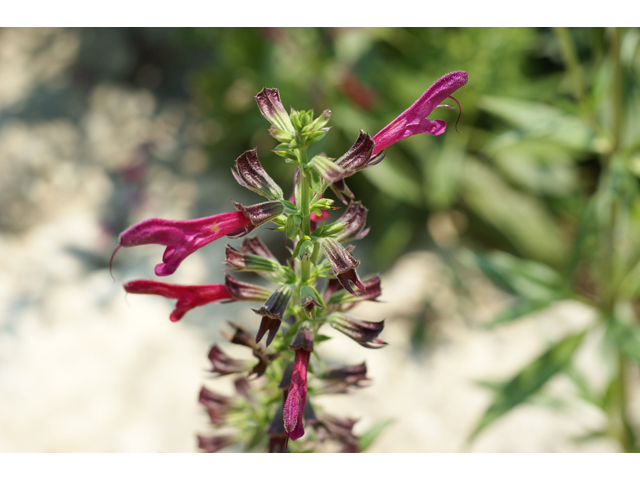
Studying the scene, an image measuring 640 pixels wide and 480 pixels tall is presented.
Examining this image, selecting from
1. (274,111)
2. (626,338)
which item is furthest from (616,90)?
(274,111)

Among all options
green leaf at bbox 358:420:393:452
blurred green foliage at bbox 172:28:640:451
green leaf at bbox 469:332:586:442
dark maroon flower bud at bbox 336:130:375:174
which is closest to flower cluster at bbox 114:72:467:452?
dark maroon flower bud at bbox 336:130:375:174

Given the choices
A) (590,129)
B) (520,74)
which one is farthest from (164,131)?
(590,129)

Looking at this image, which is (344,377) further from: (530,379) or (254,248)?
(530,379)

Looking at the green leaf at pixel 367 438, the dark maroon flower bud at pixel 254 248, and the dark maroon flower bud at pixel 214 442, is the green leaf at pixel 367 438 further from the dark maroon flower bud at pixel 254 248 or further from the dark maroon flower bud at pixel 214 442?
the dark maroon flower bud at pixel 254 248

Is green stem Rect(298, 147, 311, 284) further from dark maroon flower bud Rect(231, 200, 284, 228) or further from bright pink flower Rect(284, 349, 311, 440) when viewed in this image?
bright pink flower Rect(284, 349, 311, 440)

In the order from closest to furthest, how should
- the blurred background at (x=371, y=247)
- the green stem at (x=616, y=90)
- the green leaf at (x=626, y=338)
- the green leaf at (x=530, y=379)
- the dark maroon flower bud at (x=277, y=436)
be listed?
the dark maroon flower bud at (x=277, y=436) < the green stem at (x=616, y=90) < the green leaf at (x=626, y=338) < the green leaf at (x=530, y=379) < the blurred background at (x=371, y=247)

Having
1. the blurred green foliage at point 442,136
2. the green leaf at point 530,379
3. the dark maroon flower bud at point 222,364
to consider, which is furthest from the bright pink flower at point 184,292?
the blurred green foliage at point 442,136

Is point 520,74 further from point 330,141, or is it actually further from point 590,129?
point 590,129
